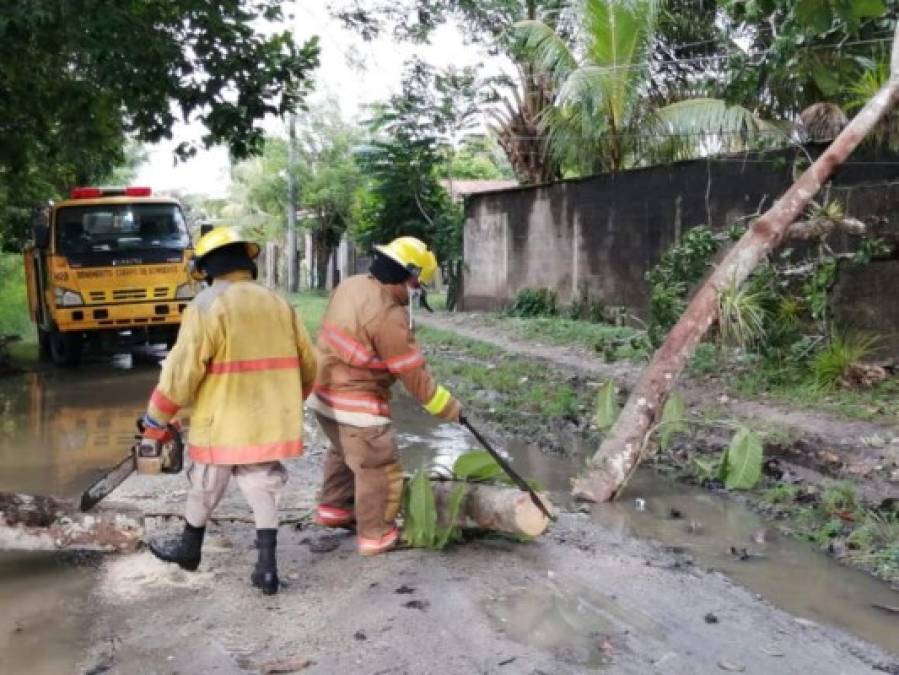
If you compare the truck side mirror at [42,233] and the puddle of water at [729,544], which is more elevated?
the truck side mirror at [42,233]

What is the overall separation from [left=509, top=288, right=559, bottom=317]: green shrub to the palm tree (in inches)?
92.3

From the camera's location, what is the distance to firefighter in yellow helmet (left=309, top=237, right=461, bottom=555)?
4621 mm

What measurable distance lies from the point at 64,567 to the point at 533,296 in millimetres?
13392

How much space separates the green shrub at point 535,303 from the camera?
56.4ft

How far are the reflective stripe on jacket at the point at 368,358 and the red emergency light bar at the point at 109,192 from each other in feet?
33.2

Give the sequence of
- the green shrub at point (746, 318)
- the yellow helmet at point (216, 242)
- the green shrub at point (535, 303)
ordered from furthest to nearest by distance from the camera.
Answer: the green shrub at point (535, 303) → the green shrub at point (746, 318) → the yellow helmet at point (216, 242)

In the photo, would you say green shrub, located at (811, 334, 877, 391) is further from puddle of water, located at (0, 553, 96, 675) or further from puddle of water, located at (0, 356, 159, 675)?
puddle of water, located at (0, 553, 96, 675)

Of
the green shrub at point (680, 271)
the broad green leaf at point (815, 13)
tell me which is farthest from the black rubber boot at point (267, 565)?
the green shrub at point (680, 271)

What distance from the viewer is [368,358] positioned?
4.68 meters

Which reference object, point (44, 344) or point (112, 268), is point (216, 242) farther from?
point (44, 344)

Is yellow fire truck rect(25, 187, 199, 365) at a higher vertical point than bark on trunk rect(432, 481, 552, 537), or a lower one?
higher

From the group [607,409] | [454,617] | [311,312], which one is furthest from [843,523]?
[311,312]

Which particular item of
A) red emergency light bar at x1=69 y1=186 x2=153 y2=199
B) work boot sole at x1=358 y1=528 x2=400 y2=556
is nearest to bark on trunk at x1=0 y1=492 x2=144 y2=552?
work boot sole at x1=358 y1=528 x2=400 y2=556

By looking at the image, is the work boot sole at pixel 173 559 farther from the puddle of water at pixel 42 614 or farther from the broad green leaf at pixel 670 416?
the broad green leaf at pixel 670 416
